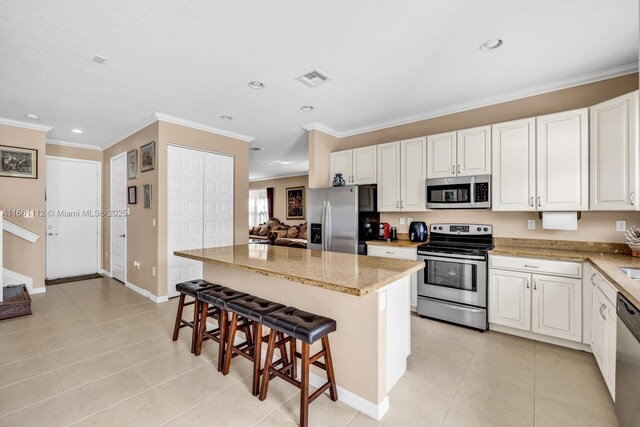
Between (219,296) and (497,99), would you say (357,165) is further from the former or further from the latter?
(219,296)

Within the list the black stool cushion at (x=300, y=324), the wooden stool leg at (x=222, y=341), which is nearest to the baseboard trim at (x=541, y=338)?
the black stool cushion at (x=300, y=324)

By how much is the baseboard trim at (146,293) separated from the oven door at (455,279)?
3.50 metres

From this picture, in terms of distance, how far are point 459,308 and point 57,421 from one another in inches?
137

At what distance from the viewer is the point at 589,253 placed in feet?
9.37

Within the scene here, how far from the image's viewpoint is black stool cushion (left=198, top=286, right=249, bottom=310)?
2354mm

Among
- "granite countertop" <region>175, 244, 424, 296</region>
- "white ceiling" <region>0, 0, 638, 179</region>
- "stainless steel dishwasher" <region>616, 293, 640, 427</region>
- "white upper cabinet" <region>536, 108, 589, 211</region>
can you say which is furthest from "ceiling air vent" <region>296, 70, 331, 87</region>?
"stainless steel dishwasher" <region>616, 293, 640, 427</region>

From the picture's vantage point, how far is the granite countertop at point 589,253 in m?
1.92

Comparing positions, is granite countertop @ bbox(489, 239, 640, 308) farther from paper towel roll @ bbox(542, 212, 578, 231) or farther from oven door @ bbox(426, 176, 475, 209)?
oven door @ bbox(426, 176, 475, 209)

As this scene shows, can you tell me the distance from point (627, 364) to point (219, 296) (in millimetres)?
2616

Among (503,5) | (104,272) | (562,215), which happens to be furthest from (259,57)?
(104,272)

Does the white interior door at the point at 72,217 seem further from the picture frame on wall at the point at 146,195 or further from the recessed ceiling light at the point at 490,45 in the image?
the recessed ceiling light at the point at 490,45

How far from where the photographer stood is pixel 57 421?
6.05 ft

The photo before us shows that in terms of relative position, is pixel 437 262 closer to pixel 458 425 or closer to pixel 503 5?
pixel 458 425

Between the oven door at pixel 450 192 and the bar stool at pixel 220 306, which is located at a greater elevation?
the oven door at pixel 450 192
